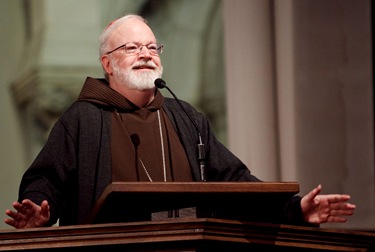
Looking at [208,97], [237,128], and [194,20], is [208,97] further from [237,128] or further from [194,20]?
[237,128]

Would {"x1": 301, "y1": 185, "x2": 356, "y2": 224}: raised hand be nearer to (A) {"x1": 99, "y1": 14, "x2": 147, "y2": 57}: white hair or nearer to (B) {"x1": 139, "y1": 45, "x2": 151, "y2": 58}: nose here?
(B) {"x1": 139, "y1": 45, "x2": 151, "y2": 58}: nose

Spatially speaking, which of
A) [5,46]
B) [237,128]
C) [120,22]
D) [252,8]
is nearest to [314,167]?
[237,128]

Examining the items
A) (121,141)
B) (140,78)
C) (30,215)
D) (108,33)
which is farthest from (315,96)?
(30,215)

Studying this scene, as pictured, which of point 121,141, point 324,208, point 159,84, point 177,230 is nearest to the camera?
point 177,230

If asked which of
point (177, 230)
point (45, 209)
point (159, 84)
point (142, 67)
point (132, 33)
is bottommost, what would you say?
point (177, 230)

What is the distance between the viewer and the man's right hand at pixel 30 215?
3.98m

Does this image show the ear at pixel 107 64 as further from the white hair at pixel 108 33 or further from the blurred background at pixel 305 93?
the blurred background at pixel 305 93

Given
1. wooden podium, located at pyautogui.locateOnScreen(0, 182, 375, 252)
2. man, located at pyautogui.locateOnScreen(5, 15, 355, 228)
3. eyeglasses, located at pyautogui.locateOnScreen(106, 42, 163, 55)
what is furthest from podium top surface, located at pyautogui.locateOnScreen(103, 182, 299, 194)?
eyeglasses, located at pyautogui.locateOnScreen(106, 42, 163, 55)

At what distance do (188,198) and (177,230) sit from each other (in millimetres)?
160

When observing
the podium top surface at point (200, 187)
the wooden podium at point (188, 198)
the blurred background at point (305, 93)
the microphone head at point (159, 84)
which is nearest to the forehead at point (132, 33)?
the microphone head at point (159, 84)

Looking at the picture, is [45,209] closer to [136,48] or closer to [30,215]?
[30,215]

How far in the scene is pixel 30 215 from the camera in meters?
4.02

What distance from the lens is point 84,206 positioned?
4.48 m

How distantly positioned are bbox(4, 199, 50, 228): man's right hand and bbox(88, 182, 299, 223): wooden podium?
18cm
